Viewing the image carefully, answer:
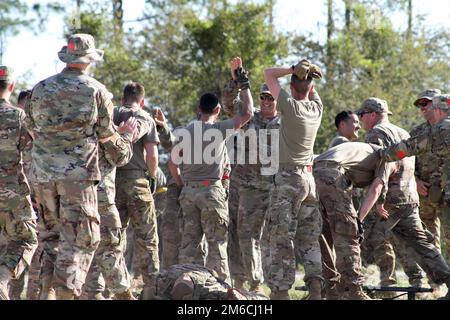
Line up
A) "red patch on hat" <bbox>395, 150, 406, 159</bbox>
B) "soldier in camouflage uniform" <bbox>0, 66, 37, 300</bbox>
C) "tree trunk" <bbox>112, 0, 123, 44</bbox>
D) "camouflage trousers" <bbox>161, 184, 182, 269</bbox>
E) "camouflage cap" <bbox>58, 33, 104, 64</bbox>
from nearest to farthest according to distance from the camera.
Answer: "camouflage cap" <bbox>58, 33, 104, 64</bbox> < "soldier in camouflage uniform" <bbox>0, 66, 37, 300</bbox> < "red patch on hat" <bbox>395, 150, 406, 159</bbox> < "camouflage trousers" <bbox>161, 184, 182, 269</bbox> < "tree trunk" <bbox>112, 0, 123, 44</bbox>

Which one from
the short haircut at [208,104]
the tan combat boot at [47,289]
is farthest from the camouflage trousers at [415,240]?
the tan combat boot at [47,289]

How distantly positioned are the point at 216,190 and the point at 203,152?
490mm

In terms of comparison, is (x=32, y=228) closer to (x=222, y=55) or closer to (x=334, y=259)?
(x=334, y=259)

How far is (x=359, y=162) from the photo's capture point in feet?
36.3

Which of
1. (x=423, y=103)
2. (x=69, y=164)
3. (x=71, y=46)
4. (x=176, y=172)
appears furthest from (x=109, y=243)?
(x=423, y=103)

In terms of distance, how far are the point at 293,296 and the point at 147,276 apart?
8.93 ft

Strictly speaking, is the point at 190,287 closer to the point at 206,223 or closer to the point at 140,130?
the point at 140,130

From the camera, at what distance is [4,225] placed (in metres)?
10.2

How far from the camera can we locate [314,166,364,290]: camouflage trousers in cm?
1078

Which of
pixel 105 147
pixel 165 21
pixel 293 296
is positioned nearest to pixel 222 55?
pixel 165 21

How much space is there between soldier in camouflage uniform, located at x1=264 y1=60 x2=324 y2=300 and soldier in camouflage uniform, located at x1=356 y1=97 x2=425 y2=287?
1410mm

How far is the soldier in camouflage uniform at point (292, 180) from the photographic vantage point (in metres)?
10.4

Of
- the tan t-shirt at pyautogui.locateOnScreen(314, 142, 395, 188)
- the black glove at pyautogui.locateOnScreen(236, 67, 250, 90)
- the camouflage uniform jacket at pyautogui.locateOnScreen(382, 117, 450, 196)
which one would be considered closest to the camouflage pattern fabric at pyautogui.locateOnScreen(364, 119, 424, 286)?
the tan t-shirt at pyautogui.locateOnScreen(314, 142, 395, 188)

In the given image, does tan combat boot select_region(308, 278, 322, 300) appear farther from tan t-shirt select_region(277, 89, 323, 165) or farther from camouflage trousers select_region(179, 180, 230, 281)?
camouflage trousers select_region(179, 180, 230, 281)
